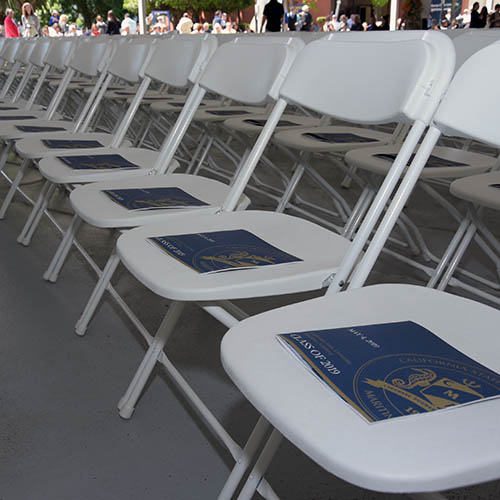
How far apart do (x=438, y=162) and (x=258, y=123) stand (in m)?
1.23

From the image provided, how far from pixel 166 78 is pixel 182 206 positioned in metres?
1.01

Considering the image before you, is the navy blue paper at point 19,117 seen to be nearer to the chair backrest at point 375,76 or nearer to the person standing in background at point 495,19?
the chair backrest at point 375,76

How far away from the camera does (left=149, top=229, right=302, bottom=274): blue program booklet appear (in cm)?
127

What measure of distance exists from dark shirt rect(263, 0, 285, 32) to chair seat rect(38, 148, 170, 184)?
7.52 metres

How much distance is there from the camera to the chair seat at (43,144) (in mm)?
2398

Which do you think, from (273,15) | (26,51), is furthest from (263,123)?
(273,15)

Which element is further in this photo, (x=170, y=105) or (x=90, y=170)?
(x=170, y=105)

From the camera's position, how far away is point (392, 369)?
0.88 metres

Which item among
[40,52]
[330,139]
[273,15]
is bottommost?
[40,52]

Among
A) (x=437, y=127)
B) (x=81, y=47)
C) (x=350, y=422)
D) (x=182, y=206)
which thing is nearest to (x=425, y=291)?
(x=437, y=127)

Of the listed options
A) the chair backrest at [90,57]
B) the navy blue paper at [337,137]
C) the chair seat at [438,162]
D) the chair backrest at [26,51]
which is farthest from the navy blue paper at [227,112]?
the chair backrest at [26,51]

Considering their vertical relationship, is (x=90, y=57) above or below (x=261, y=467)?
above

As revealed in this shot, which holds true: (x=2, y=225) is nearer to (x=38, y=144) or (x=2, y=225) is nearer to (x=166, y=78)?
(x=38, y=144)

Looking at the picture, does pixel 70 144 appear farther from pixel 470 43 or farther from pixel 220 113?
pixel 470 43
